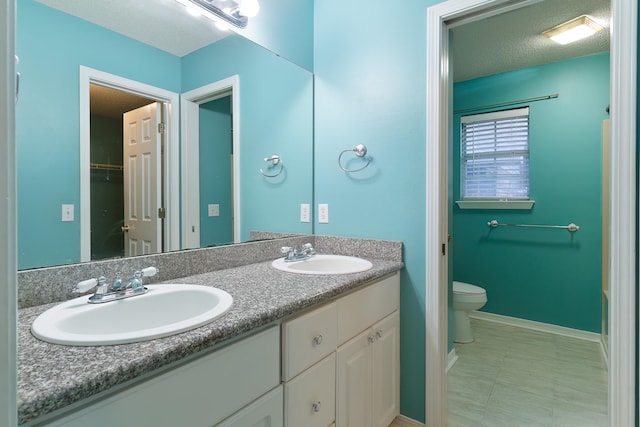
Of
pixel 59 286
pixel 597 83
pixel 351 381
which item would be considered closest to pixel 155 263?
pixel 59 286

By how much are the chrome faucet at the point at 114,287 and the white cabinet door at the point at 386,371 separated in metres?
0.93

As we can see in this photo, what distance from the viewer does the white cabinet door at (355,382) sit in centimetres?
117

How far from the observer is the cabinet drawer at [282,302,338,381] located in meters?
0.94

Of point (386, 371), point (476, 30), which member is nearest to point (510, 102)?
point (476, 30)

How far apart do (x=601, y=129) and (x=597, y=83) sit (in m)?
0.38

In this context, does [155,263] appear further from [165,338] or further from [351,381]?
[351,381]

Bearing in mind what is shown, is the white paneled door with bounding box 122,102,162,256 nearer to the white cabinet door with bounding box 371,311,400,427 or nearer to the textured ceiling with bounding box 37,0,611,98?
the textured ceiling with bounding box 37,0,611,98

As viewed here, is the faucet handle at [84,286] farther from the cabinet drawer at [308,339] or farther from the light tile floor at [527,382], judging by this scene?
the light tile floor at [527,382]

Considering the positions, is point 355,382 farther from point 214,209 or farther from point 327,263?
point 214,209

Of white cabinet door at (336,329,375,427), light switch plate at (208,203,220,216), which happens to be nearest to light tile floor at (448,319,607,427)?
white cabinet door at (336,329,375,427)

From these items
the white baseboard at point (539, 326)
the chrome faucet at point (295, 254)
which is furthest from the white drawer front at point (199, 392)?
the white baseboard at point (539, 326)

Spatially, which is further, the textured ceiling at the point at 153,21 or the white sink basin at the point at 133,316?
the textured ceiling at the point at 153,21

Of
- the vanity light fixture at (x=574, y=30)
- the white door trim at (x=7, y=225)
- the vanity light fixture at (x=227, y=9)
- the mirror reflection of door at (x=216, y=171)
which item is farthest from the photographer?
the vanity light fixture at (x=574, y=30)

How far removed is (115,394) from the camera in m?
0.58
